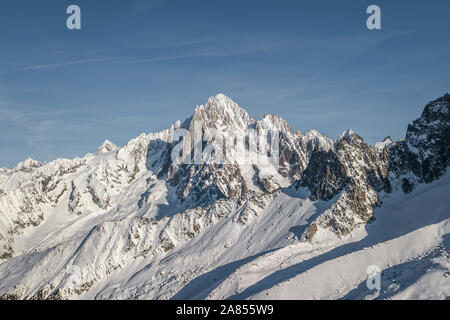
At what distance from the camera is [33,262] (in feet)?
578

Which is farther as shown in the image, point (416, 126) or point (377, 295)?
point (416, 126)

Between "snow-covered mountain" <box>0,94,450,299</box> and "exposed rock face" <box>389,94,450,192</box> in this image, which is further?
"exposed rock face" <box>389,94,450,192</box>

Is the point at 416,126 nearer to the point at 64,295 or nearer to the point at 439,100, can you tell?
the point at 439,100

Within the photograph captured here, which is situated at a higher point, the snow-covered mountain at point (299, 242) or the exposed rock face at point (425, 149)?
the exposed rock face at point (425, 149)

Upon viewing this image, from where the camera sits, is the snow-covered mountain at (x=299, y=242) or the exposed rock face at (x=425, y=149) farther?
the exposed rock face at (x=425, y=149)

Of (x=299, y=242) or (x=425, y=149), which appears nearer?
(x=299, y=242)

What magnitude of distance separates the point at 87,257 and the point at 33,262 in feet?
127

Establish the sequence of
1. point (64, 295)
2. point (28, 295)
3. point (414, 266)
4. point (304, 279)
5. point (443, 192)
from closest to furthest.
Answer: point (414, 266) < point (304, 279) < point (443, 192) < point (64, 295) < point (28, 295)

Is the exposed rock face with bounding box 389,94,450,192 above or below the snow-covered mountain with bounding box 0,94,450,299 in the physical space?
above

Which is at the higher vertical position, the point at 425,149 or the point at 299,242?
the point at 425,149

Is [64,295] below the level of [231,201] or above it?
below

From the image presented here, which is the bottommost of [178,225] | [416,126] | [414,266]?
[414,266]
